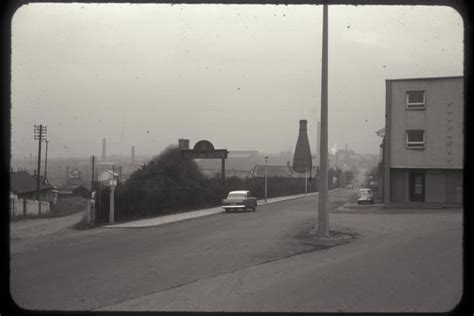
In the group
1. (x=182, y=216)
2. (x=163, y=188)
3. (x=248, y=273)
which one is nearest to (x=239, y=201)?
(x=182, y=216)

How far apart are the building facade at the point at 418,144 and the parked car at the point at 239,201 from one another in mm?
8173

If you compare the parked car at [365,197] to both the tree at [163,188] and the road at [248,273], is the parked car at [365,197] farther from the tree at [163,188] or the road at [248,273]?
the road at [248,273]

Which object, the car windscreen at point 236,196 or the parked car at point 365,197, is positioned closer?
the car windscreen at point 236,196

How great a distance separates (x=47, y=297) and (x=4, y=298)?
3269 mm

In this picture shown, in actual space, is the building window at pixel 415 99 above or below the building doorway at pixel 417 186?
above

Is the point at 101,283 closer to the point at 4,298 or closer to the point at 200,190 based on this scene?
the point at 4,298

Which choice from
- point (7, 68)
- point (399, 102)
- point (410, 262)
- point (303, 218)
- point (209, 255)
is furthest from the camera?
point (399, 102)

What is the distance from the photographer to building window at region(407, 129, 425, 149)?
26.7 m

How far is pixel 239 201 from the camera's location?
2402 centimetres

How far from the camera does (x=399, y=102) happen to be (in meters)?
26.9

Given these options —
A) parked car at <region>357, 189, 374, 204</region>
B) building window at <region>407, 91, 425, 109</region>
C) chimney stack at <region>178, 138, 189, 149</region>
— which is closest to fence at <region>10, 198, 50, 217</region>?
parked car at <region>357, 189, 374, 204</region>

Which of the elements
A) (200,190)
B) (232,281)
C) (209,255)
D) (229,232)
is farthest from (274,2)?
(200,190)

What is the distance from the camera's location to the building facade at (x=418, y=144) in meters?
25.0

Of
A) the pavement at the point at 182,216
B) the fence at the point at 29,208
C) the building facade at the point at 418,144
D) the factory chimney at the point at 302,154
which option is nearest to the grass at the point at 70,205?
the fence at the point at 29,208
